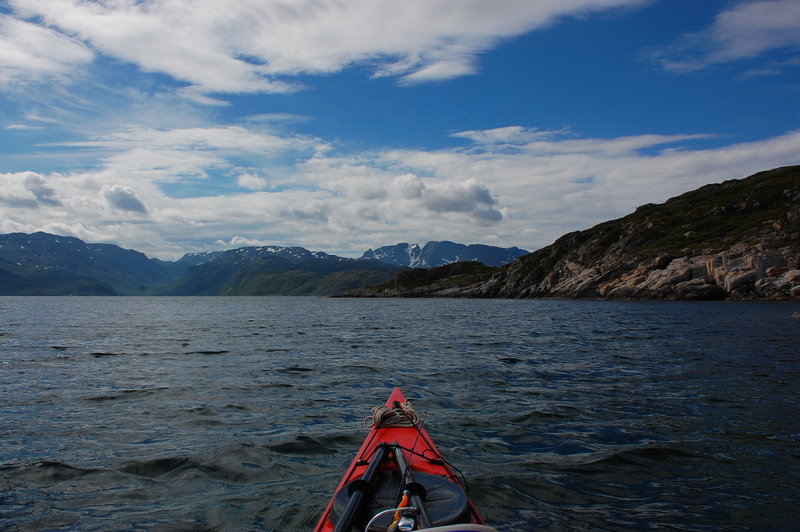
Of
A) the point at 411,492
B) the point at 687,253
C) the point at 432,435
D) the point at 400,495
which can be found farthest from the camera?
the point at 687,253

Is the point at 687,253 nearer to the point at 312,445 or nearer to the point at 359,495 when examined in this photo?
the point at 312,445

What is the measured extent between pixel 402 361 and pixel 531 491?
1744 cm

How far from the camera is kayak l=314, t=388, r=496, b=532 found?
19.7 ft

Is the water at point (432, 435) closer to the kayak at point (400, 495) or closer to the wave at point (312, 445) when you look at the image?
the wave at point (312, 445)

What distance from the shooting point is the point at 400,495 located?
23.1 feet

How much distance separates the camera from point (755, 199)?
140875mm

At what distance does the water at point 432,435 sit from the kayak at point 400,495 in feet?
4.40

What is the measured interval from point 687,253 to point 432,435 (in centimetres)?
12846

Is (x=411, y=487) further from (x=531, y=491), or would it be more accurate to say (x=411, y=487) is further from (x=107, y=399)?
(x=107, y=399)

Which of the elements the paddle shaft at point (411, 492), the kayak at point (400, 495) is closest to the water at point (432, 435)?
the kayak at point (400, 495)

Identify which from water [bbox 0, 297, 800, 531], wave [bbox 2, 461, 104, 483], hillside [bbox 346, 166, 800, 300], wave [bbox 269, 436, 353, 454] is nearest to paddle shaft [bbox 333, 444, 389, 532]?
water [bbox 0, 297, 800, 531]

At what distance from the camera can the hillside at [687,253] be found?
95.8m

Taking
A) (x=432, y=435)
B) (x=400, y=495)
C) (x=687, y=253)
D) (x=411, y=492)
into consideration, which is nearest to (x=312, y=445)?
(x=432, y=435)

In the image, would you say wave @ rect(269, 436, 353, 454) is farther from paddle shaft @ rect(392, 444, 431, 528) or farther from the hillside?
the hillside
